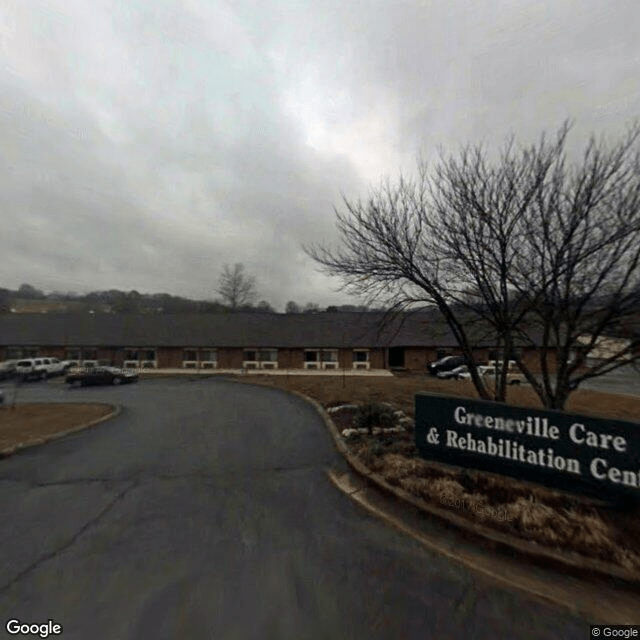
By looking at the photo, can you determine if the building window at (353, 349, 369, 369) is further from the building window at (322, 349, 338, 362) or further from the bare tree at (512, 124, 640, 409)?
the bare tree at (512, 124, 640, 409)

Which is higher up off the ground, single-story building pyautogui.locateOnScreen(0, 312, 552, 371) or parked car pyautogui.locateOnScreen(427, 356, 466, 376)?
single-story building pyautogui.locateOnScreen(0, 312, 552, 371)

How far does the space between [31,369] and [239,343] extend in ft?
55.6

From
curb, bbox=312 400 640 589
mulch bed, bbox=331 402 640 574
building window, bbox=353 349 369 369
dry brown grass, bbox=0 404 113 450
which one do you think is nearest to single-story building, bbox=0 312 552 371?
building window, bbox=353 349 369 369

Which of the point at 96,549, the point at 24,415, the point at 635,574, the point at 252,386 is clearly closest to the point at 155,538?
the point at 96,549

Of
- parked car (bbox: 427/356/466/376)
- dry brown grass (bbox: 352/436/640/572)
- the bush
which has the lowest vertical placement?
dry brown grass (bbox: 352/436/640/572)

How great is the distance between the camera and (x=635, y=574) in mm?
3512

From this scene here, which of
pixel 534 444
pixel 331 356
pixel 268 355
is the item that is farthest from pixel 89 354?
pixel 534 444

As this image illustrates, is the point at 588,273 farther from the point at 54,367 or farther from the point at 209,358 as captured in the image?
the point at 54,367

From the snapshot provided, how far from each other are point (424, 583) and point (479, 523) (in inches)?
53.3

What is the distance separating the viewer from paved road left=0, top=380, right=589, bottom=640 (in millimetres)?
3078

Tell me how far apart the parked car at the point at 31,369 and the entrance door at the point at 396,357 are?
100 ft

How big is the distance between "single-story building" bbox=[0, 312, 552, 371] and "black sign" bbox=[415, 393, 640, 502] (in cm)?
2543

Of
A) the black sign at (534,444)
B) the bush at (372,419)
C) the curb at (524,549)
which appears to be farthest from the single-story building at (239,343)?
the curb at (524,549)

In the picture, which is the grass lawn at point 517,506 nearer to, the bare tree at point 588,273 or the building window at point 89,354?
the bare tree at point 588,273
